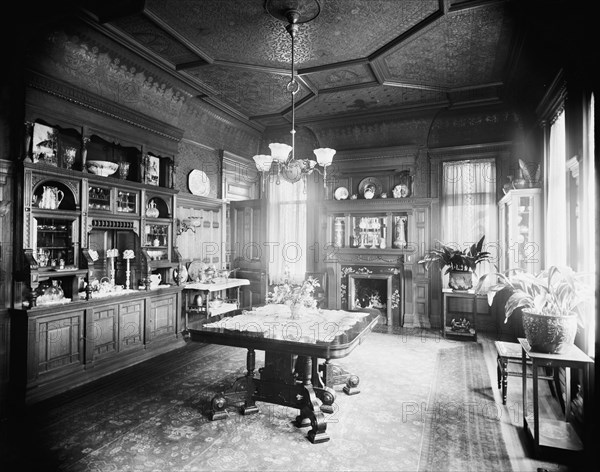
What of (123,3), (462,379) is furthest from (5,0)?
(462,379)

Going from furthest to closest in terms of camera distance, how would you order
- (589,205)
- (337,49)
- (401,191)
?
(401,191) < (337,49) < (589,205)

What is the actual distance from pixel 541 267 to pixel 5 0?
6.92 m

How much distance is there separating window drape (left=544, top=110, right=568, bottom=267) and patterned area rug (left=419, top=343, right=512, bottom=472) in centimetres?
175

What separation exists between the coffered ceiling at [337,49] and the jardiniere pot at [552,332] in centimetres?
305

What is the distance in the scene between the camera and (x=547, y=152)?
531 cm

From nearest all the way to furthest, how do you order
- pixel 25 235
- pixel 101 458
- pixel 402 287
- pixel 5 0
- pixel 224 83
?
pixel 101 458, pixel 5 0, pixel 25 235, pixel 224 83, pixel 402 287

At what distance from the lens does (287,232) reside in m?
8.20

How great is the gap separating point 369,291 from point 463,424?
165 inches

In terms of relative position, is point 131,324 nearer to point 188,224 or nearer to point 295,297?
point 188,224

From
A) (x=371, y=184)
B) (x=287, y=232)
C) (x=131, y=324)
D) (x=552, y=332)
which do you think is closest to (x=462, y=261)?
(x=371, y=184)

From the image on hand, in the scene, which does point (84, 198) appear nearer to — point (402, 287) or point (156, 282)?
point (156, 282)

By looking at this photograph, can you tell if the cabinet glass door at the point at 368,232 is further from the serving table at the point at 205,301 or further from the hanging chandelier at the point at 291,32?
the hanging chandelier at the point at 291,32

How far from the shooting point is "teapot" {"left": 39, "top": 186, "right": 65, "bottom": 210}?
13.6ft

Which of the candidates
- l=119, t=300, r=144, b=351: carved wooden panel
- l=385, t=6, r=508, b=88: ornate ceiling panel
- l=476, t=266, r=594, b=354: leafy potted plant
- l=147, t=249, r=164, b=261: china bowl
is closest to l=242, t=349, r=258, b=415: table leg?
l=119, t=300, r=144, b=351: carved wooden panel
